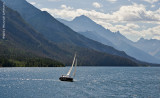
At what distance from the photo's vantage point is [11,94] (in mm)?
122938

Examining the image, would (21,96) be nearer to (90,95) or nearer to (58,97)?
(58,97)

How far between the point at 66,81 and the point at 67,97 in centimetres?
7482

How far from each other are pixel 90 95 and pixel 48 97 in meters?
19.5

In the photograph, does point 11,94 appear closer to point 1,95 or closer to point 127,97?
point 1,95

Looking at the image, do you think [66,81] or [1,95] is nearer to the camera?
[1,95]

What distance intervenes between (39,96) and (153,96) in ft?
167

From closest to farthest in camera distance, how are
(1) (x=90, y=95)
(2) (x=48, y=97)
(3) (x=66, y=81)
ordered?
(2) (x=48, y=97) < (1) (x=90, y=95) < (3) (x=66, y=81)

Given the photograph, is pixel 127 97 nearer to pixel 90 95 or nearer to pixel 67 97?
pixel 90 95

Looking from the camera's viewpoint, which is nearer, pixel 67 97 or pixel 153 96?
pixel 67 97

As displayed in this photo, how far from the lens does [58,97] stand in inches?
4685

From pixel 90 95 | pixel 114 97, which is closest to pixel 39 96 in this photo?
pixel 90 95

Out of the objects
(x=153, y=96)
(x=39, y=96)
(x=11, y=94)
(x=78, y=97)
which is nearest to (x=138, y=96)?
(x=153, y=96)

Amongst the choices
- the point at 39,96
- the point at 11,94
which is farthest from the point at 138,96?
the point at 11,94

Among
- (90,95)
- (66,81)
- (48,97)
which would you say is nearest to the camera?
(48,97)
